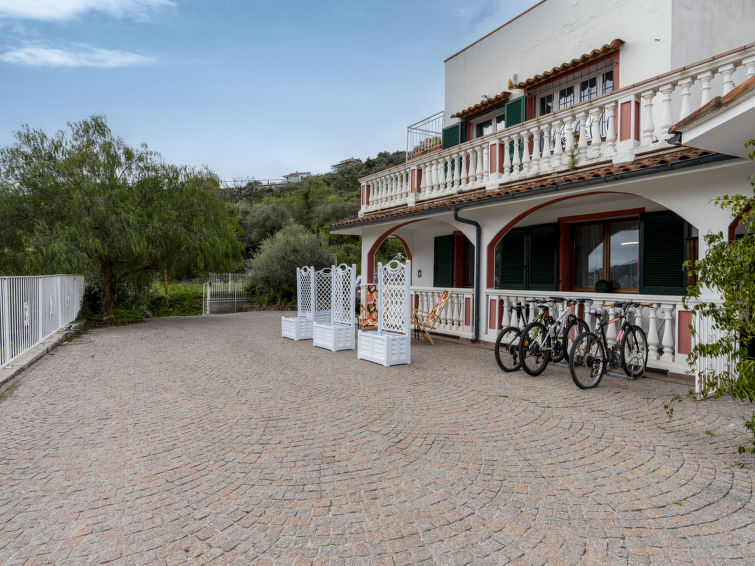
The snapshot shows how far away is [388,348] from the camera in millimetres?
7086

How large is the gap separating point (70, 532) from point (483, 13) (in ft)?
61.1

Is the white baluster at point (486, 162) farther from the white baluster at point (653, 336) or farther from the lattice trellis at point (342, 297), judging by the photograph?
the white baluster at point (653, 336)

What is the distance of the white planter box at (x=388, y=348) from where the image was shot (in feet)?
23.3

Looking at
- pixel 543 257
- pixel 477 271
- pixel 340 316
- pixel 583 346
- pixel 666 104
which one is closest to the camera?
pixel 583 346

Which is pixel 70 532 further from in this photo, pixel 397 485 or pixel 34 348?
pixel 34 348

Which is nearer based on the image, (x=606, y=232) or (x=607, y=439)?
(x=607, y=439)

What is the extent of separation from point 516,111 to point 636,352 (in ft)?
21.8

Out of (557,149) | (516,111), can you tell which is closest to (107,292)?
(516,111)

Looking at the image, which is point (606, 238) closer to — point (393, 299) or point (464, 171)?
point (464, 171)

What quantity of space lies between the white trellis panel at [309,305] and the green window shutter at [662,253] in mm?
6098

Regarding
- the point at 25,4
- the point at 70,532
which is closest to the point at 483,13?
the point at 25,4

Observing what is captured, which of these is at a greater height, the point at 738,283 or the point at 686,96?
the point at 686,96

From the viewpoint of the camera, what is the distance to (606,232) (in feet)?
27.6

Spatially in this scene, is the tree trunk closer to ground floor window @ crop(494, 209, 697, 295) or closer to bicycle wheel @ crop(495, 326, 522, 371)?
ground floor window @ crop(494, 209, 697, 295)
